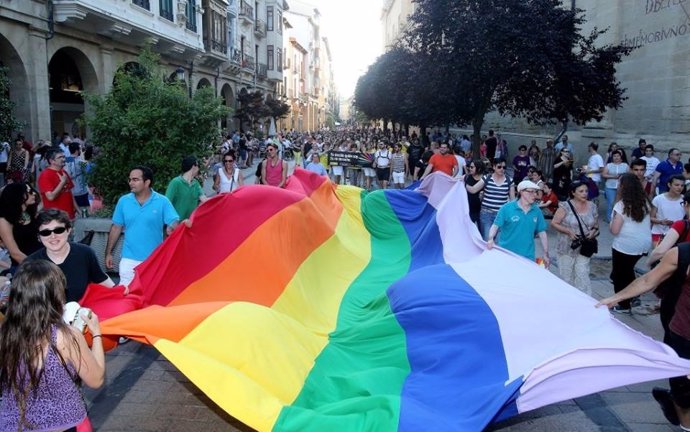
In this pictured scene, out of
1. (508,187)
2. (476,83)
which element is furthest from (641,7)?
(508,187)

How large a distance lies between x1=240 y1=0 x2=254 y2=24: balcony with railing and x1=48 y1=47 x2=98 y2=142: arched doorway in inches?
947

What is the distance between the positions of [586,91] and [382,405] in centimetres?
1633

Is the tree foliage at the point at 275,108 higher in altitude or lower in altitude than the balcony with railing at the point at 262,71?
lower

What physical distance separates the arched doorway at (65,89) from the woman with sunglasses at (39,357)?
21545 millimetres

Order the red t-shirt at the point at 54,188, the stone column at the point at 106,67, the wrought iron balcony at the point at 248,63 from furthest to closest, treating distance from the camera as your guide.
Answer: the wrought iron balcony at the point at 248,63, the stone column at the point at 106,67, the red t-shirt at the point at 54,188

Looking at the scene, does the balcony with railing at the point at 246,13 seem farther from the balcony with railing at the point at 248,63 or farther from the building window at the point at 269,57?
the building window at the point at 269,57

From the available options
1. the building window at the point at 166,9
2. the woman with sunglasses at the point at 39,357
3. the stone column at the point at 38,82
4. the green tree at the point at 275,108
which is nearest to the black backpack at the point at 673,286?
the woman with sunglasses at the point at 39,357

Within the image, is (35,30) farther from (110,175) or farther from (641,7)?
(641,7)

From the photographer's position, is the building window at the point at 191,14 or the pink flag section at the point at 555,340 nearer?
the pink flag section at the point at 555,340

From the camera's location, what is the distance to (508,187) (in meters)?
9.11

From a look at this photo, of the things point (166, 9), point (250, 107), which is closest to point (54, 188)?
point (166, 9)

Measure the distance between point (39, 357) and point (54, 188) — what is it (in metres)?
5.88

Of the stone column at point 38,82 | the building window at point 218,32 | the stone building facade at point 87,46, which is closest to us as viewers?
the stone building facade at point 87,46

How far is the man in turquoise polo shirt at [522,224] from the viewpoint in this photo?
22.3 ft
